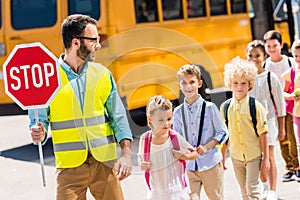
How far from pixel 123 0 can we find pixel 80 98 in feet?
16.5

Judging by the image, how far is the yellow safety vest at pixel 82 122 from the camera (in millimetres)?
3408

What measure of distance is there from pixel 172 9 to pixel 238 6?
5.99ft

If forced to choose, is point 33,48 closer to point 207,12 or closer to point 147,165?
point 147,165

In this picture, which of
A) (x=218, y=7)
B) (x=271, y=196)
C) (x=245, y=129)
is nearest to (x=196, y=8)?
(x=218, y=7)

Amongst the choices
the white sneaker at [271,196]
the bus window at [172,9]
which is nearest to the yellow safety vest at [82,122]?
the white sneaker at [271,196]

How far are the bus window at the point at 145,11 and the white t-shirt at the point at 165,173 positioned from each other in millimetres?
4730

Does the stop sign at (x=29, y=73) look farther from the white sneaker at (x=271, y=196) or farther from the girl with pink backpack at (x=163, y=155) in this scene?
the white sneaker at (x=271, y=196)

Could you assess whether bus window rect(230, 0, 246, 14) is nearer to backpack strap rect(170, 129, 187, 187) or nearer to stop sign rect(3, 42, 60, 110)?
backpack strap rect(170, 129, 187, 187)

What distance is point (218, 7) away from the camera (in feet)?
32.7

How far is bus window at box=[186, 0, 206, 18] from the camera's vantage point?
30.6ft

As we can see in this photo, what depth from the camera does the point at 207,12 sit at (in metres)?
9.71

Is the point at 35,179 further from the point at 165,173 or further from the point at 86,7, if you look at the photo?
the point at 165,173

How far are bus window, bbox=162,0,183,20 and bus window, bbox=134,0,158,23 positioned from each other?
0.21m

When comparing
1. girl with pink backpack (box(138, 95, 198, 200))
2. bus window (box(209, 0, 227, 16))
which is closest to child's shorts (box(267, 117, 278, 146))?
girl with pink backpack (box(138, 95, 198, 200))
